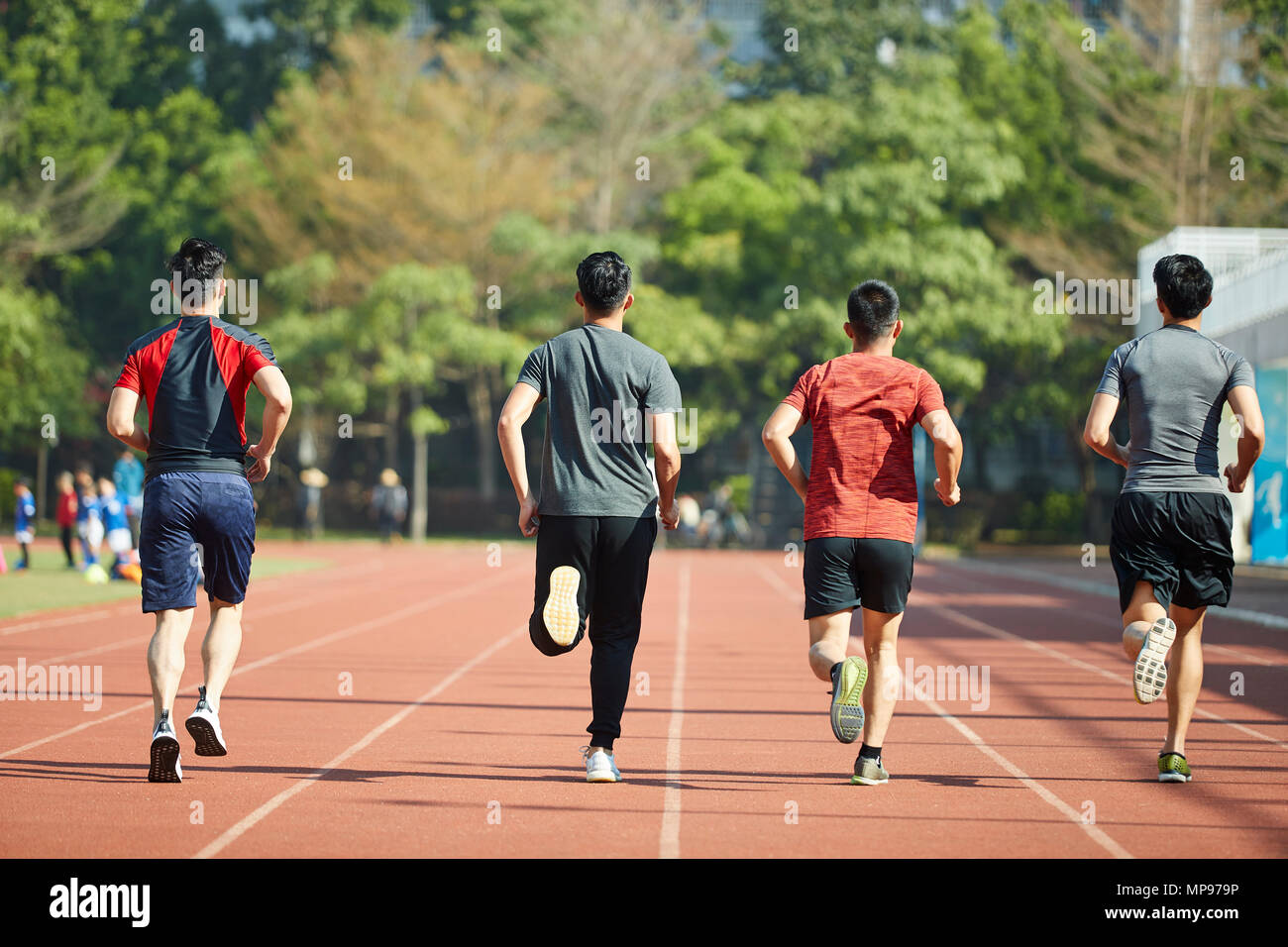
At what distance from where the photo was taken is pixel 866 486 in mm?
6703

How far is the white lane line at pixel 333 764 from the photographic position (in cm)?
575

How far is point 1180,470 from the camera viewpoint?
23.0 feet

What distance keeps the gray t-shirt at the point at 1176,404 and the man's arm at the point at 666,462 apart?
1.89 metres

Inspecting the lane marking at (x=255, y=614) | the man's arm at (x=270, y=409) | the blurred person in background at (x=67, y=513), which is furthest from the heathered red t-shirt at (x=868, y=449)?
the blurred person in background at (x=67, y=513)

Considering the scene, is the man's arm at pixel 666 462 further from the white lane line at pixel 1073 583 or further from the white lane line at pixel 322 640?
the white lane line at pixel 1073 583

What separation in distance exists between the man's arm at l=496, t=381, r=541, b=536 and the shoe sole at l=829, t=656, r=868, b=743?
4.72 ft

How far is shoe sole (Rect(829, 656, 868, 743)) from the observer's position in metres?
6.25

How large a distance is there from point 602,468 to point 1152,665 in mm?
2376

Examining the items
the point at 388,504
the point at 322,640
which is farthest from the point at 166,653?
the point at 388,504

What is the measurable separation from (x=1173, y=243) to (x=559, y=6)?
87.8 ft

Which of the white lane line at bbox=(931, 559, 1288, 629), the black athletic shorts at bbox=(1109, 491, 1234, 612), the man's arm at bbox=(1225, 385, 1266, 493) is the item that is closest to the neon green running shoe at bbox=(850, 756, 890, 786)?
the black athletic shorts at bbox=(1109, 491, 1234, 612)

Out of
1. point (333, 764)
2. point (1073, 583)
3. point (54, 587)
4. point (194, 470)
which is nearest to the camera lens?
point (194, 470)

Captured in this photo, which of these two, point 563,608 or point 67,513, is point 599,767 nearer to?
point 563,608

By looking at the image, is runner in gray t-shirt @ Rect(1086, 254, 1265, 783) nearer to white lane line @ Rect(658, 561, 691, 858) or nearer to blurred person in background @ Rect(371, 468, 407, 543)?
white lane line @ Rect(658, 561, 691, 858)
